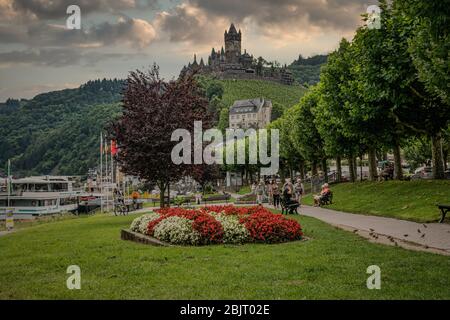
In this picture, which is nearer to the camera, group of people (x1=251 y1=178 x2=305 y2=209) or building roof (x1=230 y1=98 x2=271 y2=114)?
group of people (x1=251 y1=178 x2=305 y2=209)

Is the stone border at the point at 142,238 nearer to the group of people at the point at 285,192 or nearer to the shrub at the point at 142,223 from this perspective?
the shrub at the point at 142,223

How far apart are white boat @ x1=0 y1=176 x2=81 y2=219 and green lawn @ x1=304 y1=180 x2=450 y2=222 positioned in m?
53.4

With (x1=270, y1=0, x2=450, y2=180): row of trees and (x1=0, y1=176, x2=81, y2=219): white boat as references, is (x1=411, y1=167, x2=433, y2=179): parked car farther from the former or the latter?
(x1=0, y1=176, x2=81, y2=219): white boat

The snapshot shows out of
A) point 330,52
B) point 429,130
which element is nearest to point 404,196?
point 429,130

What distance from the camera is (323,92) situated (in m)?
41.9

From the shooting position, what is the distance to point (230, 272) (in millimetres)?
10008

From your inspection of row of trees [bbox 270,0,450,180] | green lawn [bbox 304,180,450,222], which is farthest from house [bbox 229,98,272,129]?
green lawn [bbox 304,180,450,222]

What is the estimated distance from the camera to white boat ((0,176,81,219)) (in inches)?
2889

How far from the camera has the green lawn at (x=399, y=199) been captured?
22766 millimetres

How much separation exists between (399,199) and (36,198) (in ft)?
199

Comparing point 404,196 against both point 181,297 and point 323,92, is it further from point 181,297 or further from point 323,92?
point 181,297

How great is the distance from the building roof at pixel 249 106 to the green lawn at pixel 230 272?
17293 centimetres

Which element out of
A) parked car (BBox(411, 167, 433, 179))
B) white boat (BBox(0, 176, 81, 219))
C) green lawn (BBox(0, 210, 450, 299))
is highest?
parked car (BBox(411, 167, 433, 179))

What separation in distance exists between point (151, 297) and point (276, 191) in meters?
27.4
